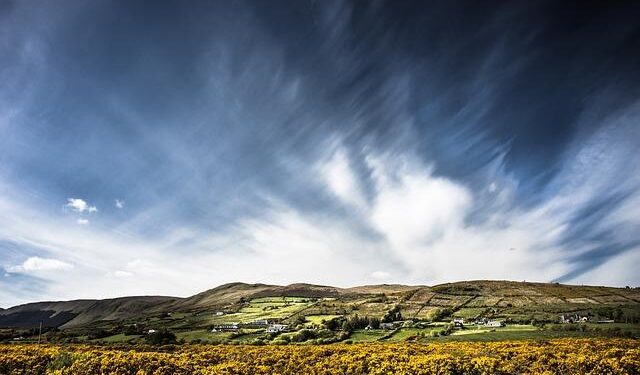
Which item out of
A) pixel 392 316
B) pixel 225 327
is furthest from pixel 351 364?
pixel 225 327

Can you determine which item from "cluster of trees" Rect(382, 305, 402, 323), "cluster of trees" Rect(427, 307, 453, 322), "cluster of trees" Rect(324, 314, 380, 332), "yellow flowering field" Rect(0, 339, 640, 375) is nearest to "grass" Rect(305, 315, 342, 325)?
"cluster of trees" Rect(324, 314, 380, 332)

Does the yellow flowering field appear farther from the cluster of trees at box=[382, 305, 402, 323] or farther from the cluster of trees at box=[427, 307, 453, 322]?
the cluster of trees at box=[382, 305, 402, 323]

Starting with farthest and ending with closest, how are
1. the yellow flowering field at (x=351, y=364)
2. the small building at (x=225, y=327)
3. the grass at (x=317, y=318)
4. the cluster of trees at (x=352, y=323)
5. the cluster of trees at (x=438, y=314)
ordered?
1. the grass at (x=317, y=318)
2. the small building at (x=225, y=327)
3. the cluster of trees at (x=438, y=314)
4. the cluster of trees at (x=352, y=323)
5. the yellow flowering field at (x=351, y=364)

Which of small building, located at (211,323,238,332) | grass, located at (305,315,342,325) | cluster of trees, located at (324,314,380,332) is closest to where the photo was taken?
cluster of trees, located at (324,314,380,332)

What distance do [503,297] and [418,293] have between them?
1409 inches

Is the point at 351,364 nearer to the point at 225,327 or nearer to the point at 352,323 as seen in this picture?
the point at 352,323

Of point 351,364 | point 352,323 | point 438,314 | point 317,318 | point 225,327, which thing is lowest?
point 225,327

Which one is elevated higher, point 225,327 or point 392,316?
point 392,316

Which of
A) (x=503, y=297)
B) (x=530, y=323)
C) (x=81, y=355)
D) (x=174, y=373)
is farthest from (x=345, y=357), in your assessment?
(x=503, y=297)

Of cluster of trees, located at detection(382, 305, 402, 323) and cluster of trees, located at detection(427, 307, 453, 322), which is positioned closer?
cluster of trees, located at detection(427, 307, 453, 322)

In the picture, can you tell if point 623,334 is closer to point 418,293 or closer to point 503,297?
point 503,297

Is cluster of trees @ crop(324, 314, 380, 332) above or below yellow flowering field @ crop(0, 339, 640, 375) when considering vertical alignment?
below

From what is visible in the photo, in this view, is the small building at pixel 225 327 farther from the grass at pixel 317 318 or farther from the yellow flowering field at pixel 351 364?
the yellow flowering field at pixel 351 364

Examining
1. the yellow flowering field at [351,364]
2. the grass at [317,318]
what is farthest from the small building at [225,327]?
the yellow flowering field at [351,364]
